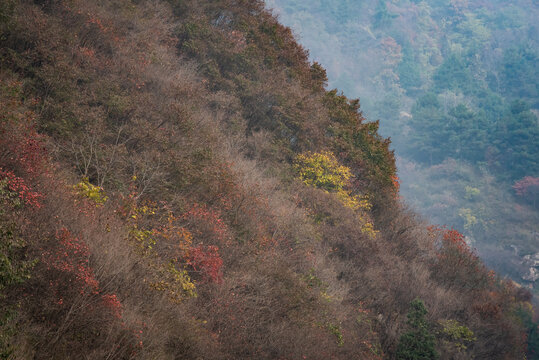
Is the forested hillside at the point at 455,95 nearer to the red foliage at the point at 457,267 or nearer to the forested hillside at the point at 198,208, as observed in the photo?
the red foliage at the point at 457,267

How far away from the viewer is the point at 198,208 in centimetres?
1123

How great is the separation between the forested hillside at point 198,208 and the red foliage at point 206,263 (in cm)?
7

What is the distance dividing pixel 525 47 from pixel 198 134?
153 m

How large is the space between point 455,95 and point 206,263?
137 m

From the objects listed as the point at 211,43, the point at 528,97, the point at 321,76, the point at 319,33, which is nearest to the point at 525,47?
the point at 528,97

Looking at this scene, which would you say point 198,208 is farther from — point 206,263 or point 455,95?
point 455,95

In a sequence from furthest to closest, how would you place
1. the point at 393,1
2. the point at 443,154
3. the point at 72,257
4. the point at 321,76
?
the point at 393,1
the point at 443,154
the point at 321,76
the point at 72,257

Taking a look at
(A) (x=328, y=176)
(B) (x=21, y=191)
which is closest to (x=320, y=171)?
(A) (x=328, y=176)

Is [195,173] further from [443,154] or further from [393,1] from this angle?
[393,1]

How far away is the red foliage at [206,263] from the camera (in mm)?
9266

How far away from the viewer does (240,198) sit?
42.9 feet

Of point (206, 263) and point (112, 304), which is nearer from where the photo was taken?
point (112, 304)

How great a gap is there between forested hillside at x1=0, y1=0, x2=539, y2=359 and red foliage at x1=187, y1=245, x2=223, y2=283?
0.21 ft

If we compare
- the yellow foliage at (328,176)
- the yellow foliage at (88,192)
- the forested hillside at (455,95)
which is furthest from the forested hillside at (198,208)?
the forested hillside at (455,95)
